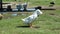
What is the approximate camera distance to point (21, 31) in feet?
34.3

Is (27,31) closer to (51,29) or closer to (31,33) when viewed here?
(31,33)

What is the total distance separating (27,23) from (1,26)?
52.9 inches

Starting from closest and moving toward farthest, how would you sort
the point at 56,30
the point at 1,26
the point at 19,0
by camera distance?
the point at 56,30, the point at 1,26, the point at 19,0

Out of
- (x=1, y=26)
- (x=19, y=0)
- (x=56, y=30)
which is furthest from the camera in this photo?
(x=19, y=0)

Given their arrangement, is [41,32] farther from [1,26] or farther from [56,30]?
[1,26]

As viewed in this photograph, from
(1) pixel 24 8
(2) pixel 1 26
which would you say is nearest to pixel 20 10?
(1) pixel 24 8

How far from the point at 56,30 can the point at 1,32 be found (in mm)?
2511

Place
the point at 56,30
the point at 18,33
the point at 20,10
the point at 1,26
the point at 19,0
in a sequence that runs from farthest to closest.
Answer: the point at 19,0, the point at 20,10, the point at 1,26, the point at 56,30, the point at 18,33

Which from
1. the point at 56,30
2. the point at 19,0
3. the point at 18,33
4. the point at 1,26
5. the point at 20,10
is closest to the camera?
the point at 18,33

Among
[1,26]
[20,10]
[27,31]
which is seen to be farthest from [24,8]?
[27,31]

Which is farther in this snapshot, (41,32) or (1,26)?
(1,26)

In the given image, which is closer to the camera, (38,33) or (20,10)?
(38,33)

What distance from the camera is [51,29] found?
1126cm

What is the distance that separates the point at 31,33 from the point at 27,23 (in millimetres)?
1536
